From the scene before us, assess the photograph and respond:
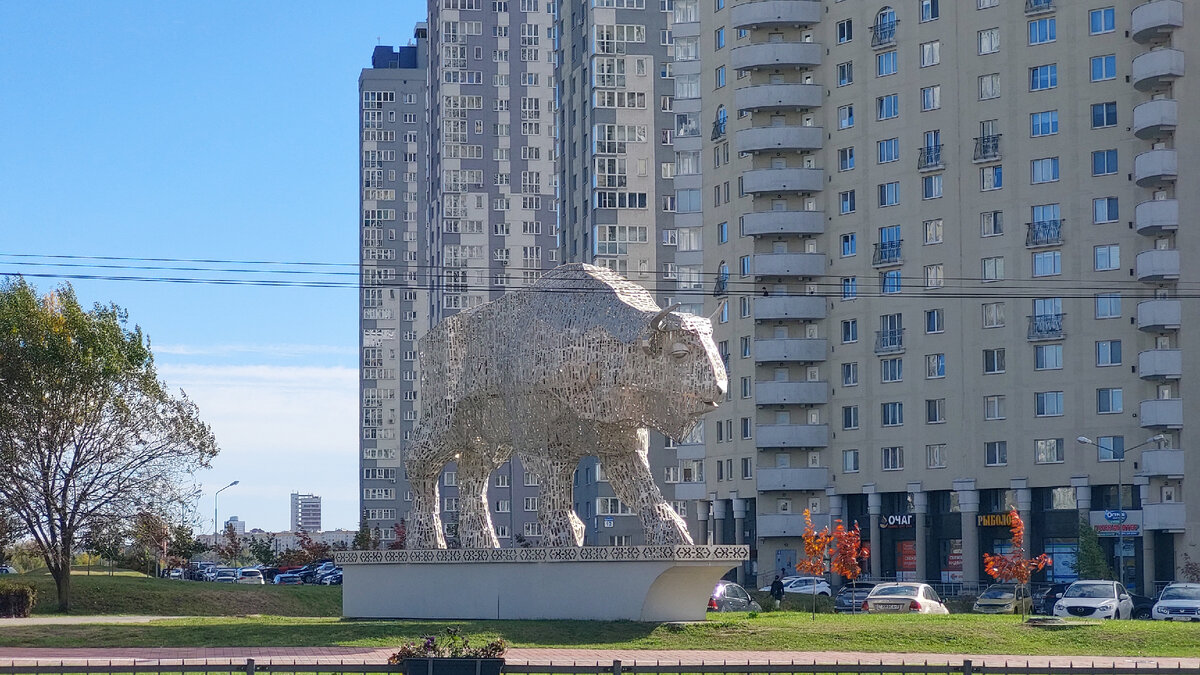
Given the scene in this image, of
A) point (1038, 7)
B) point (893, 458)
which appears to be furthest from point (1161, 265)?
point (893, 458)

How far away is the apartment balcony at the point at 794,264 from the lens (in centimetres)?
9681

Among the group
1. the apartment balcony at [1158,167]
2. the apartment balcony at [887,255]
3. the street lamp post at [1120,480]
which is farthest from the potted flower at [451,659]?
the apartment balcony at [887,255]

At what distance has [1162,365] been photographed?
8150 cm

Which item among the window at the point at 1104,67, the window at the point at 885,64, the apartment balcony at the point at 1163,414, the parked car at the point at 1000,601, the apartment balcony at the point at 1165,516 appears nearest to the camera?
the parked car at the point at 1000,601

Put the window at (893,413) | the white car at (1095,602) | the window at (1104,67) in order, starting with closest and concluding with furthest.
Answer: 1. the white car at (1095,602)
2. the window at (1104,67)
3. the window at (893,413)

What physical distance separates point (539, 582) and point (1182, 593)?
2171cm

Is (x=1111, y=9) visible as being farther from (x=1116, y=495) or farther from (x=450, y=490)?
(x=450, y=490)

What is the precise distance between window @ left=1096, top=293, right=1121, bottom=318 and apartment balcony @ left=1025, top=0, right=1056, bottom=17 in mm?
14996

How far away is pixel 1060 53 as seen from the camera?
86812mm

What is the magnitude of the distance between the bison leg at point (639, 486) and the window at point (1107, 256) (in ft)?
164

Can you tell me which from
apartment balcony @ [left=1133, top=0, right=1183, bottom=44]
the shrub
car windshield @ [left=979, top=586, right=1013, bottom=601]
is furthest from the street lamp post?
the shrub

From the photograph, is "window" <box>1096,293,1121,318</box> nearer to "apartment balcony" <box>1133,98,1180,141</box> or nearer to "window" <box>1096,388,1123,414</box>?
"window" <box>1096,388,1123,414</box>

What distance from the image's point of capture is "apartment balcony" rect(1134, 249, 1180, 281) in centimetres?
8175

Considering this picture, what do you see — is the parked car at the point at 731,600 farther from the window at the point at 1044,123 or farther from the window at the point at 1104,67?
the window at the point at 1104,67
